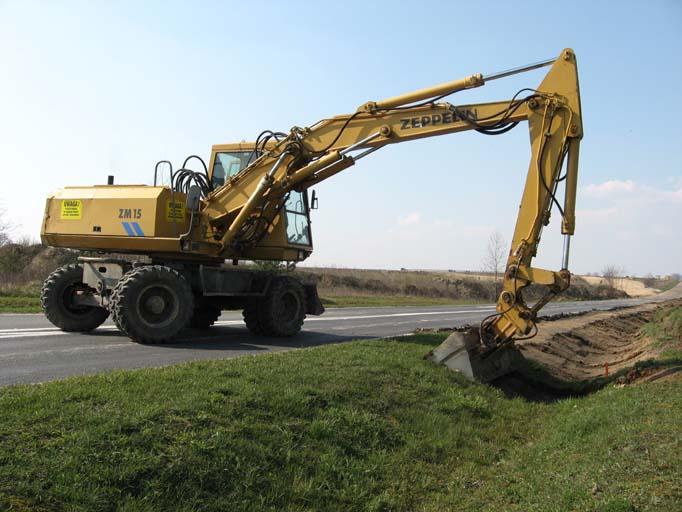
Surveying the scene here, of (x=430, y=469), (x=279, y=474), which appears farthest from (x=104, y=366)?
(x=430, y=469)

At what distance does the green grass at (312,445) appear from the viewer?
15.4 feet

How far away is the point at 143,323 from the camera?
37.5 feet

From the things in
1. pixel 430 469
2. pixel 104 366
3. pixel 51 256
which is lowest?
pixel 430 469

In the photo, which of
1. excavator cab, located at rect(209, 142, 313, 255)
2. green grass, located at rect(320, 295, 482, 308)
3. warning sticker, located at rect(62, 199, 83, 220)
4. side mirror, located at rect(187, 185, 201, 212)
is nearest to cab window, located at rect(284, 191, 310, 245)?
excavator cab, located at rect(209, 142, 313, 255)

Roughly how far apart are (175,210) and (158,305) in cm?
203

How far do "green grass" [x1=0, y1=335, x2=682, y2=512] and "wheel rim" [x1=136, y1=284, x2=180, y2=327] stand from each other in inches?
132

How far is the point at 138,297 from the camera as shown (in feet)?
37.6

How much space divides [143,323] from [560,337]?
1043 cm

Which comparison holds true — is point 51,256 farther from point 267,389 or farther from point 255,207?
point 267,389

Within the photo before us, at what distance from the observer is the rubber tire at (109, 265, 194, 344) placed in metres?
11.3

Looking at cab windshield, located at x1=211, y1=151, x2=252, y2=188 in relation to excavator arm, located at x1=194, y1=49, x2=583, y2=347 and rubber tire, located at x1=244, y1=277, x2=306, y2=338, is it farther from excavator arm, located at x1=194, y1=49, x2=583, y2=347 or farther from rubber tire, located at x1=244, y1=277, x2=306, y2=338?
rubber tire, located at x1=244, y1=277, x2=306, y2=338

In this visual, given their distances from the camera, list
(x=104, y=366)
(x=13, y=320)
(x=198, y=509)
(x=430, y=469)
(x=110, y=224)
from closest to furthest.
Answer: (x=198, y=509) → (x=430, y=469) → (x=104, y=366) → (x=110, y=224) → (x=13, y=320)

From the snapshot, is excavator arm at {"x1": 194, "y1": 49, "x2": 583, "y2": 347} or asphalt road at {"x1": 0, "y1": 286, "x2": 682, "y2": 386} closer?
asphalt road at {"x1": 0, "y1": 286, "x2": 682, "y2": 386}

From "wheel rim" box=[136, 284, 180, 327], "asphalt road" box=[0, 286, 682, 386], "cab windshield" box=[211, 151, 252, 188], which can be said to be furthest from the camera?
"cab windshield" box=[211, 151, 252, 188]
